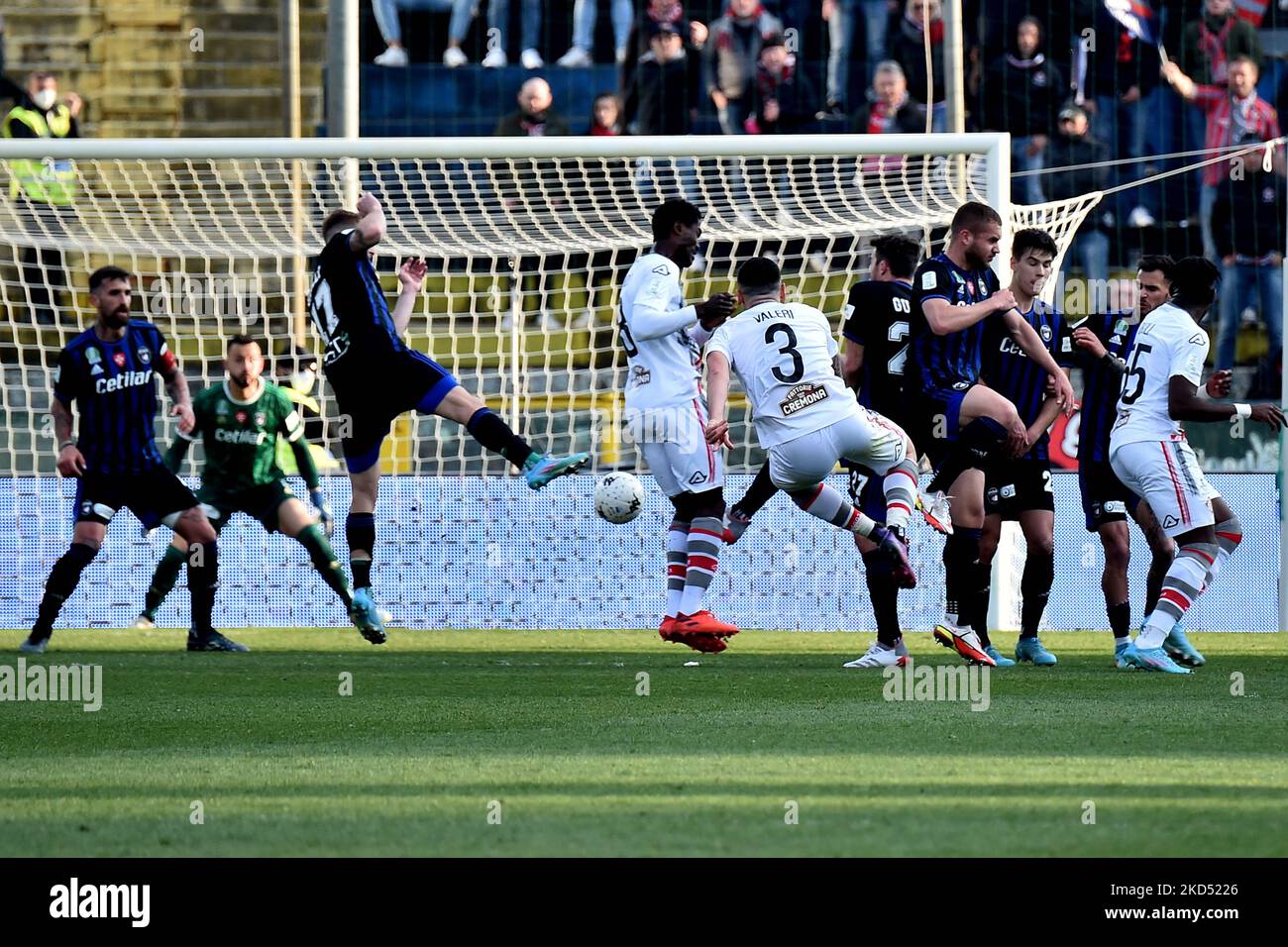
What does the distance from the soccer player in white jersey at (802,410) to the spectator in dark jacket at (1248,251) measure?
774cm

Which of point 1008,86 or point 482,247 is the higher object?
point 1008,86

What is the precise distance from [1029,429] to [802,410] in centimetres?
126

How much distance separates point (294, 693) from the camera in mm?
8133

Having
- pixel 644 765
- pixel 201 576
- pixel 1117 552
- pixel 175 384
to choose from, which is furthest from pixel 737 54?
pixel 644 765

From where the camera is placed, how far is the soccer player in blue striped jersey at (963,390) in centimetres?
898

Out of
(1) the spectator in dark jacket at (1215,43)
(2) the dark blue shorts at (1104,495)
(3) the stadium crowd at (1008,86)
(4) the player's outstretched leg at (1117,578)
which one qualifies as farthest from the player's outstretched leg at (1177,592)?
(1) the spectator in dark jacket at (1215,43)

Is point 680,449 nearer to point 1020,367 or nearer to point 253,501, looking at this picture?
point 1020,367

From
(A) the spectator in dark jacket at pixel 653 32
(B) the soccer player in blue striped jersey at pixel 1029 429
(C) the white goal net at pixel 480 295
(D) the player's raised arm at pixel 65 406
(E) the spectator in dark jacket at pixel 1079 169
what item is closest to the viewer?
(B) the soccer player in blue striped jersey at pixel 1029 429

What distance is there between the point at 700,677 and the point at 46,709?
2766 millimetres

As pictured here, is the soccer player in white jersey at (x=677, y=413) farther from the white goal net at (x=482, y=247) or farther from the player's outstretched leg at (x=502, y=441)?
the white goal net at (x=482, y=247)

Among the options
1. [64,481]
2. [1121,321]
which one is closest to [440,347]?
[64,481]

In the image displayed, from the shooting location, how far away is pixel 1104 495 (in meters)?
9.95

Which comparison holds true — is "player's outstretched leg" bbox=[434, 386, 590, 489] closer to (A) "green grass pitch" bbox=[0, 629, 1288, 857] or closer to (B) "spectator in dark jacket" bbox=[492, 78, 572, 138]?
(A) "green grass pitch" bbox=[0, 629, 1288, 857]

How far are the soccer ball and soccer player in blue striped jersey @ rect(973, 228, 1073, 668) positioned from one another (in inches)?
66.6
